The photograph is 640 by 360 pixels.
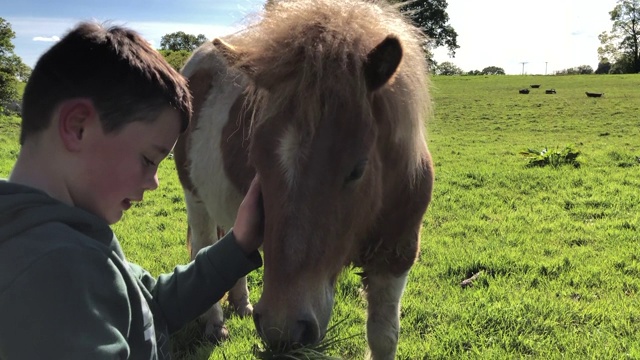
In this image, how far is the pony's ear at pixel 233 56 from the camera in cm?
247

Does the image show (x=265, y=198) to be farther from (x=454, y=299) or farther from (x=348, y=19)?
(x=454, y=299)

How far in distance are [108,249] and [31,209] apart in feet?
0.76

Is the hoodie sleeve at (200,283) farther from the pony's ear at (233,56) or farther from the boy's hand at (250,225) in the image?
Answer: the pony's ear at (233,56)

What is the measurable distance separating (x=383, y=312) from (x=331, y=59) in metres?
1.88

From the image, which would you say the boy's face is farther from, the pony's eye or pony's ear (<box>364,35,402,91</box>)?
pony's ear (<box>364,35,402,91</box>)

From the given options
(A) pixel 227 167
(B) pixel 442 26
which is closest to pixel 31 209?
(A) pixel 227 167

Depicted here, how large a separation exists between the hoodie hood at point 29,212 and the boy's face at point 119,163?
0.11 meters

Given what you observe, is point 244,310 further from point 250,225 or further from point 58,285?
point 58,285

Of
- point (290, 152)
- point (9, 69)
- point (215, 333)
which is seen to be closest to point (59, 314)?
point (290, 152)

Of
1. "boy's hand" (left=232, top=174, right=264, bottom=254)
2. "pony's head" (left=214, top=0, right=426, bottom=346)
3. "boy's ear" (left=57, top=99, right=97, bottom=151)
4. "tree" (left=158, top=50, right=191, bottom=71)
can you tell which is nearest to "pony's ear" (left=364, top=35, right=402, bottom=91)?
"pony's head" (left=214, top=0, right=426, bottom=346)

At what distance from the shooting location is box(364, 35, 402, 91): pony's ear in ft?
7.09

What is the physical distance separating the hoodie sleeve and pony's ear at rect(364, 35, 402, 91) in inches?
37.8

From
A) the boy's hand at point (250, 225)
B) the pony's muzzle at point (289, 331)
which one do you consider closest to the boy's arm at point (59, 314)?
the pony's muzzle at point (289, 331)

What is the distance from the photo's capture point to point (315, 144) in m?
2.08
